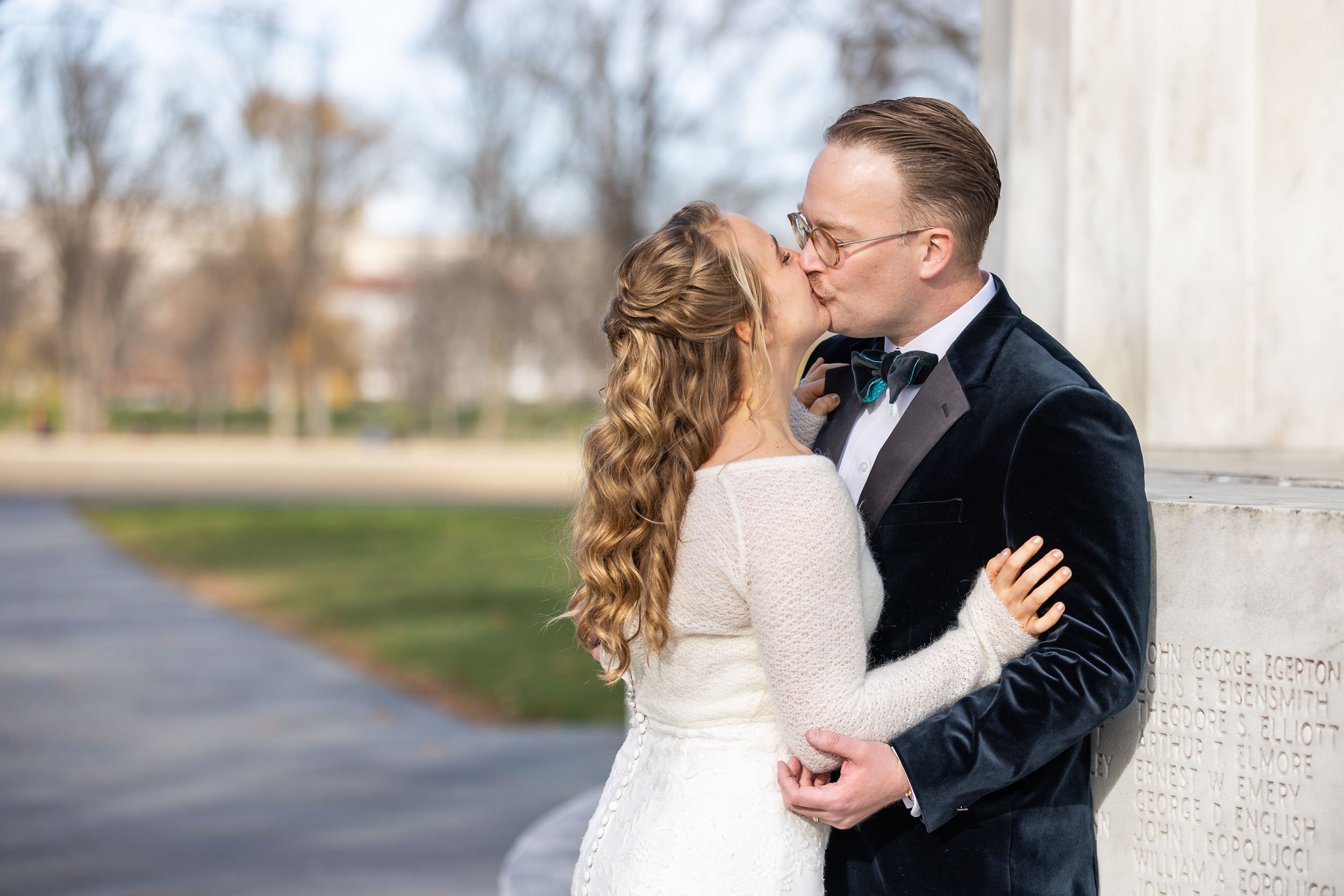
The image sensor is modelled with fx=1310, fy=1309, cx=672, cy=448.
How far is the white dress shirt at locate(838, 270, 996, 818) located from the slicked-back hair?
18 centimetres

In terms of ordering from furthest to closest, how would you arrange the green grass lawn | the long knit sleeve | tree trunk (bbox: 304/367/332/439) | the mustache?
tree trunk (bbox: 304/367/332/439) < the green grass lawn < the mustache < the long knit sleeve

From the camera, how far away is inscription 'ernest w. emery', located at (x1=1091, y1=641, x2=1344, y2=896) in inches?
89.5

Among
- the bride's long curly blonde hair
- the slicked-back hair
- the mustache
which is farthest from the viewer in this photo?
the mustache

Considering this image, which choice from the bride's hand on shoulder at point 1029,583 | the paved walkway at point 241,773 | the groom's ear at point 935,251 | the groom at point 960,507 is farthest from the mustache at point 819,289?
the paved walkway at point 241,773

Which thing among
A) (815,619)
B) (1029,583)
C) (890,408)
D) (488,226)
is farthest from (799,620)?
(488,226)

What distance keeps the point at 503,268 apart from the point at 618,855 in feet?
123

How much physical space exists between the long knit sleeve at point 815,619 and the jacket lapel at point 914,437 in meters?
0.25

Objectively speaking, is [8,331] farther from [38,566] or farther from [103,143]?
[38,566]

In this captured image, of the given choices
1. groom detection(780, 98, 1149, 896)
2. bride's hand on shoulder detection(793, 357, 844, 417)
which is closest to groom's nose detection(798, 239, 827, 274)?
groom detection(780, 98, 1149, 896)

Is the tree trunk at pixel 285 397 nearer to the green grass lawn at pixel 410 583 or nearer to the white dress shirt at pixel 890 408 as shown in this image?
the green grass lawn at pixel 410 583

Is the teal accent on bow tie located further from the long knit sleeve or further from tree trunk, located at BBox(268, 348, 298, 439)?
tree trunk, located at BBox(268, 348, 298, 439)

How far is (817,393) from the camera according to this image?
2879mm

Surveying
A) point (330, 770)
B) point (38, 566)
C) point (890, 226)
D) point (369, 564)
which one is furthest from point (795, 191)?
point (890, 226)

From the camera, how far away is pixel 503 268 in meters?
39.2
